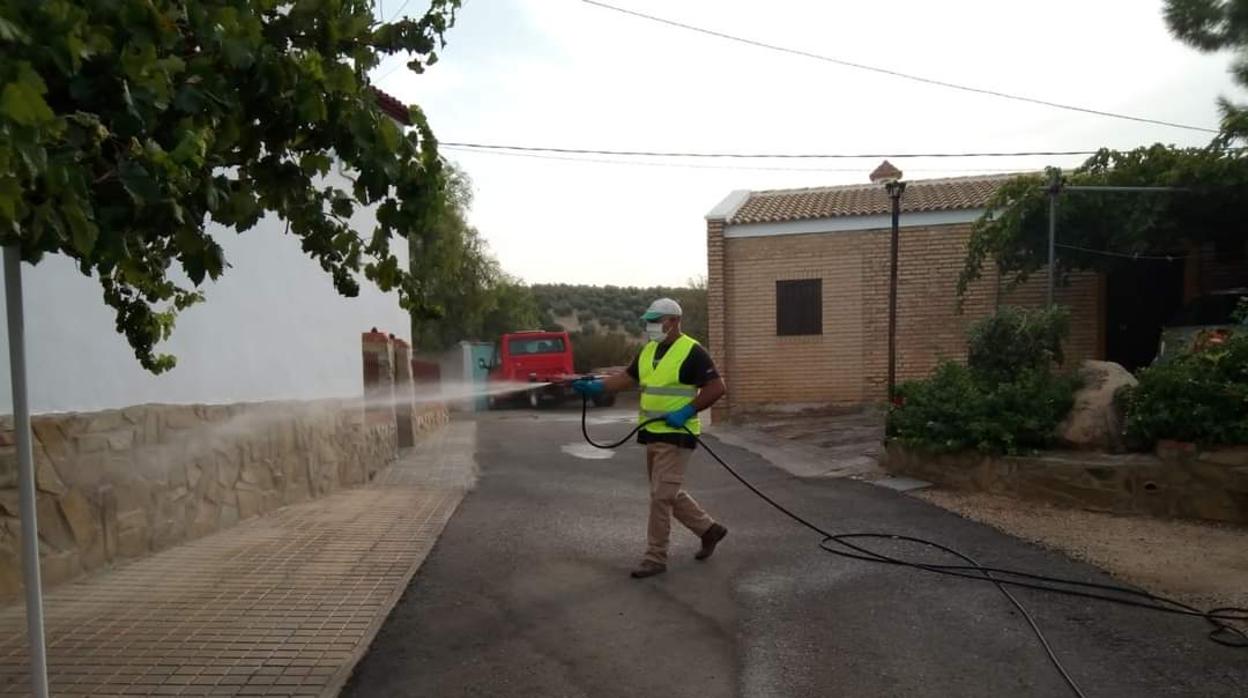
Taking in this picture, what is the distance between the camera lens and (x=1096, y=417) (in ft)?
25.7

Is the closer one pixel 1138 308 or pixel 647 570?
pixel 647 570

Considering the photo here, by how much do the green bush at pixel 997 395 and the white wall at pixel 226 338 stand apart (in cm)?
600

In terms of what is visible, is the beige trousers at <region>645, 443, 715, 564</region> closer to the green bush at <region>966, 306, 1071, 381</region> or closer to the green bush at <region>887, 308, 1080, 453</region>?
the green bush at <region>887, 308, 1080, 453</region>

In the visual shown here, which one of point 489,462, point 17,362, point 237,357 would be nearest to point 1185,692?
point 17,362

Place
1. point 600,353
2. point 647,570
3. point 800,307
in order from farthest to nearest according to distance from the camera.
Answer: point 600,353
point 800,307
point 647,570

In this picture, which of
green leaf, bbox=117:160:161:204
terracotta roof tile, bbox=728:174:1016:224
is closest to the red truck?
terracotta roof tile, bbox=728:174:1016:224

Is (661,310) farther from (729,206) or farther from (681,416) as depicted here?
(729,206)

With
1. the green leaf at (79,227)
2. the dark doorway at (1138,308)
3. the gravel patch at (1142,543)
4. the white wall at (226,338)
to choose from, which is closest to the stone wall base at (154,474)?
the white wall at (226,338)

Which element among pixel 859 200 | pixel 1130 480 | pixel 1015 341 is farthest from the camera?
pixel 859 200

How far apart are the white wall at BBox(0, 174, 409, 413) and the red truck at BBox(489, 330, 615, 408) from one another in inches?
493

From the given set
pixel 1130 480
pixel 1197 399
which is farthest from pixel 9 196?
pixel 1197 399

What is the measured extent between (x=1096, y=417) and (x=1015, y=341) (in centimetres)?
147

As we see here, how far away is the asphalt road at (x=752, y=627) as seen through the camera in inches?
157

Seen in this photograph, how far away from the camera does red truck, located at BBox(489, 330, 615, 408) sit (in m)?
24.1
